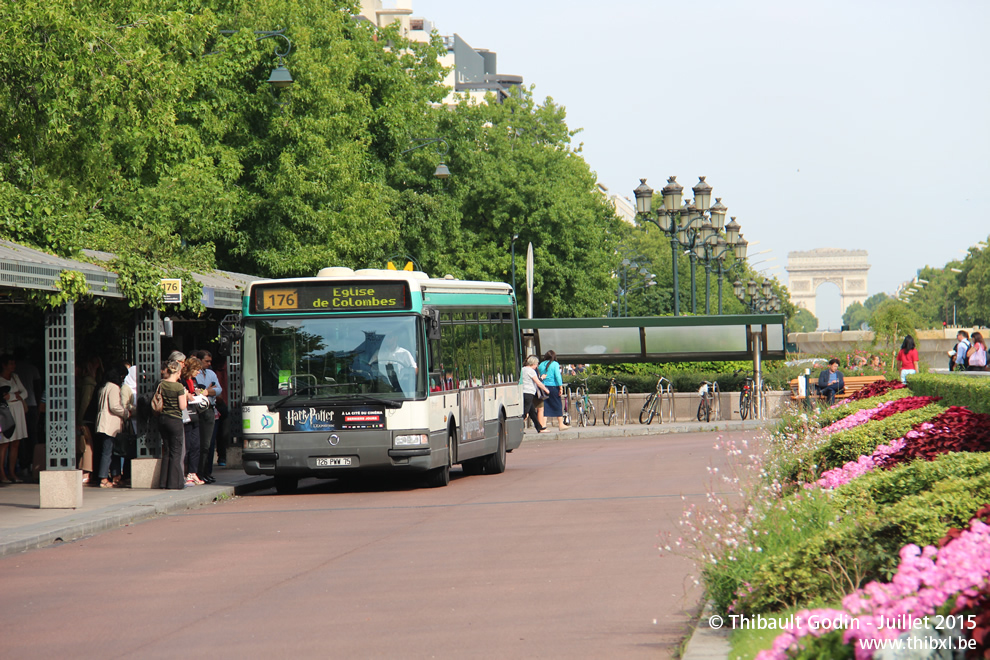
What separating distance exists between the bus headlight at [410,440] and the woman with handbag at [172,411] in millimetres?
2949

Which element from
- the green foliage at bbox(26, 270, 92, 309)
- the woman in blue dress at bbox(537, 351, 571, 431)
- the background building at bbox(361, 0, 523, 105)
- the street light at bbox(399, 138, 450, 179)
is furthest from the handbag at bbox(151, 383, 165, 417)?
the background building at bbox(361, 0, 523, 105)

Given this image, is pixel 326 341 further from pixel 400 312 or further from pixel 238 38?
pixel 238 38

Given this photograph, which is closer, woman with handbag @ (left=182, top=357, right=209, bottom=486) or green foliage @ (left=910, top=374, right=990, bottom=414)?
green foliage @ (left=910, top=374, right=990, bottom=414)

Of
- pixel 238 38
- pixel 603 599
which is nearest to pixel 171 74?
pixel 238 38

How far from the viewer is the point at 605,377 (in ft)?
113

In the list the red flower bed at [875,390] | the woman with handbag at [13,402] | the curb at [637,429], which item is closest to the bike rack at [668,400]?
the curb at [637,429]

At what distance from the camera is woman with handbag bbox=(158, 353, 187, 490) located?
17.1 m

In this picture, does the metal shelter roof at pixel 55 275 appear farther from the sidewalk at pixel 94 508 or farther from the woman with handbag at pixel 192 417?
the sidewalk at pixel 94 508

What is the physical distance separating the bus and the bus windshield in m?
0.01

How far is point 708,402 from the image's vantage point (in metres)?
33.8

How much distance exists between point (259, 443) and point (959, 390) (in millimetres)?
8643

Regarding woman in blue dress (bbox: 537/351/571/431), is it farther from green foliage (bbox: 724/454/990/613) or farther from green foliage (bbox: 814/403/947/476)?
green foliage (bbox: 724/454/990/613)

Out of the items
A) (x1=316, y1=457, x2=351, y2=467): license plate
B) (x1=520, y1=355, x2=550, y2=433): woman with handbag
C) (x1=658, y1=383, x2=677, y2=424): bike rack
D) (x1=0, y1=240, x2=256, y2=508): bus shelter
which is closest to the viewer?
(x1=0, y1=240, x2=256, y2=508): bus shelter

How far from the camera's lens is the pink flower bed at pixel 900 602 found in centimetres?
435
